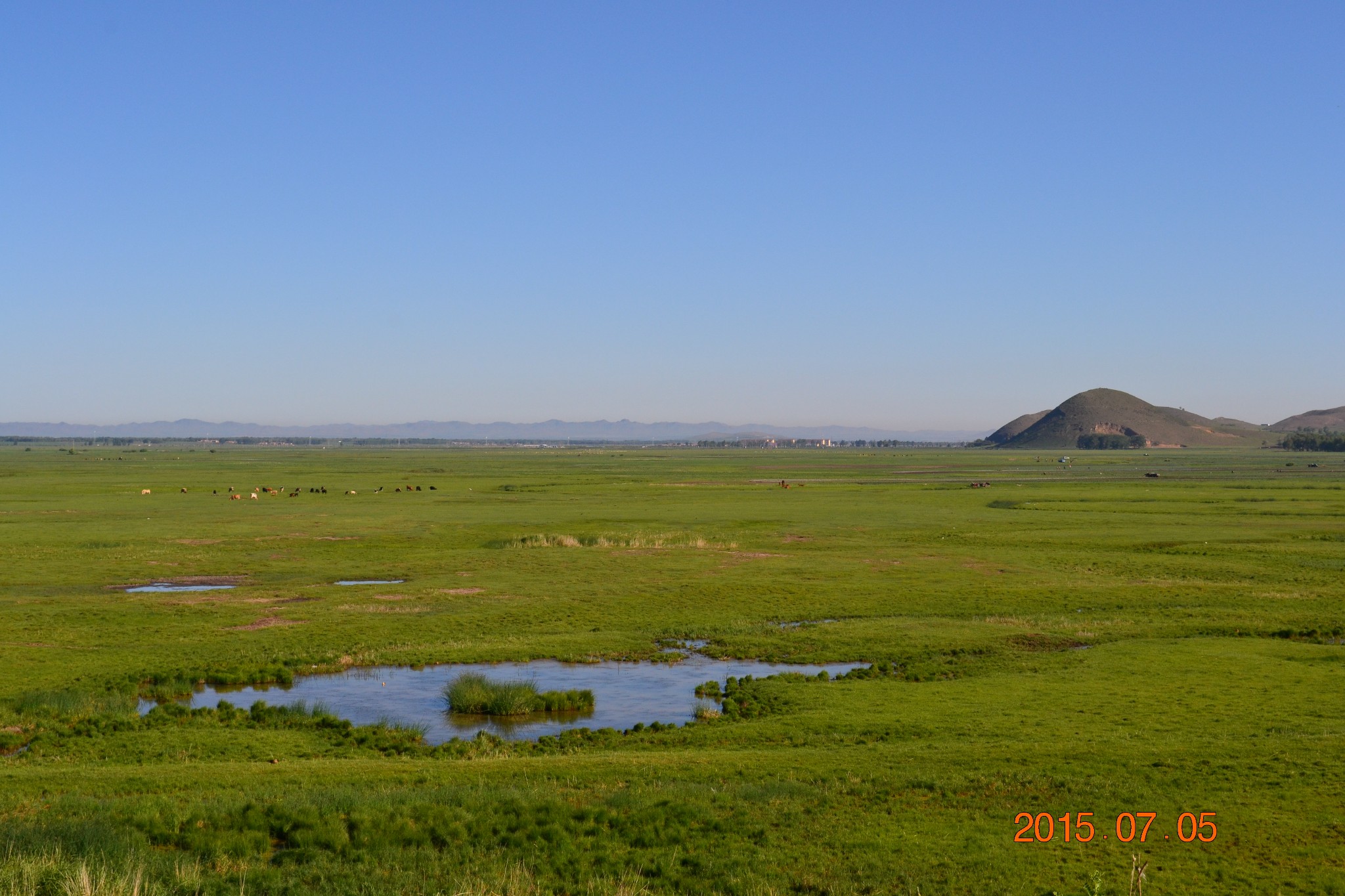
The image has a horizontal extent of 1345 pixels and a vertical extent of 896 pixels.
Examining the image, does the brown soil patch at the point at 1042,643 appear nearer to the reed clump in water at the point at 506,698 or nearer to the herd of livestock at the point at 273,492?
the reed clump in water at the point at 506,698

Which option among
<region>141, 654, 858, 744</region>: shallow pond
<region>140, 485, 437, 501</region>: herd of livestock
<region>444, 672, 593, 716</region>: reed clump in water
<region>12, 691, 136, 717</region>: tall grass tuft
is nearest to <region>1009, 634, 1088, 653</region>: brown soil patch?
<region>141, 654, 858, 744</region>: shallow pond

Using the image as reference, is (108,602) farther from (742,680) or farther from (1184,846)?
(1184,846)

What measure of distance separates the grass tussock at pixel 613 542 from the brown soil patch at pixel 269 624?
2148 centimetres

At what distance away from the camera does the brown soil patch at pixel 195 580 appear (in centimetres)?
4516

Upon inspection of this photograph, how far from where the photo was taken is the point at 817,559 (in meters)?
54.4

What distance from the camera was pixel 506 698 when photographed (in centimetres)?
2583

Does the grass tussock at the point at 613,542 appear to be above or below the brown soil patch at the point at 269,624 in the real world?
above

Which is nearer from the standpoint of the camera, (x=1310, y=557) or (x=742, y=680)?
(x=742, y=680)

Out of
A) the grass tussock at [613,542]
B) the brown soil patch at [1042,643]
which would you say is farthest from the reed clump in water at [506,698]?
the grass tussock at [613,542]

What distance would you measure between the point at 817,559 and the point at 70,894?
4418cm

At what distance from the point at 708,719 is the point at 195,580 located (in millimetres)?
31844

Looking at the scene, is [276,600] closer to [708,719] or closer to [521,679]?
[521,679]

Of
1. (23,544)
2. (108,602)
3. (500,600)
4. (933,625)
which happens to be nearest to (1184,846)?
(933,625)

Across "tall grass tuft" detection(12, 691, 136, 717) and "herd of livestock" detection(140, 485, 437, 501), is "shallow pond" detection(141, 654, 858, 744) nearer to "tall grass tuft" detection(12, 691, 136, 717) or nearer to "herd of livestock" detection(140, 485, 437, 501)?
"tall grass tuft" detection(12, 691, 136, 717)
